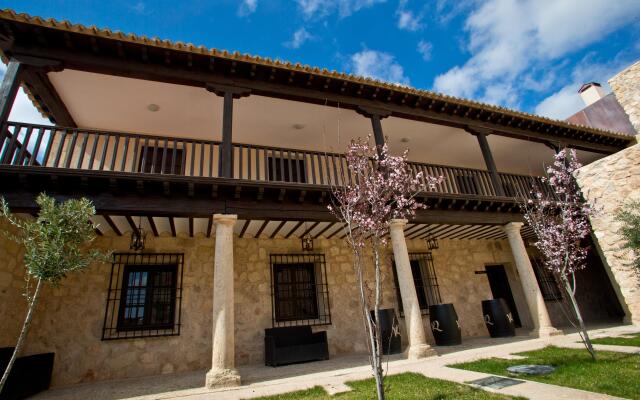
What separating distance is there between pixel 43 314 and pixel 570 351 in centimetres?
967

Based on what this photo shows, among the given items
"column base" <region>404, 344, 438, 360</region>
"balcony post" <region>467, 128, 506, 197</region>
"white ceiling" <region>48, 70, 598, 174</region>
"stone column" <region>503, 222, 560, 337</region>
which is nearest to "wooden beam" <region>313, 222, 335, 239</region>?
"white ceiling" <region>48, 70, 598, 174</region>

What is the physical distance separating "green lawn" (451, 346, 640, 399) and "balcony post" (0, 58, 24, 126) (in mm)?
8230

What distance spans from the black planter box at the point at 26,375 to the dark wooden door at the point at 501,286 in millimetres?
11818

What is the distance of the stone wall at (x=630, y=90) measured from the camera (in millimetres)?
10703

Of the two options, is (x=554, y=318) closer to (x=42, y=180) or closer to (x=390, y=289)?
(x=390, y=289)

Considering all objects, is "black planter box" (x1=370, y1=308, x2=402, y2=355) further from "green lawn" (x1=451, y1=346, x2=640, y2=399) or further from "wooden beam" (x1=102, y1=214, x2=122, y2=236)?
"wooden beam" (x1=102, y1=214, x2=122, y2=236)

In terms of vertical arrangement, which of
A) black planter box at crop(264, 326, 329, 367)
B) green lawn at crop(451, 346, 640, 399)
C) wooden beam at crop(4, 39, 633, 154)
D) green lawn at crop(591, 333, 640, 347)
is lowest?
green lawn at crop(451, 346, 640, 399)

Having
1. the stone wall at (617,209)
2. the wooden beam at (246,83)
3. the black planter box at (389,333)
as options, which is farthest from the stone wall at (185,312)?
→ the stone wall at (617,209)

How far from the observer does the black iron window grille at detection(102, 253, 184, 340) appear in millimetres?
6648

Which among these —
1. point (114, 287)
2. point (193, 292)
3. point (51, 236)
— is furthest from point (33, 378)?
point (51, 236)

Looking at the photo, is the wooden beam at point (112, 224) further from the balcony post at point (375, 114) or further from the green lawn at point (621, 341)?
the green lawn at point (621, 341)

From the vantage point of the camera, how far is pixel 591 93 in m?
12.9

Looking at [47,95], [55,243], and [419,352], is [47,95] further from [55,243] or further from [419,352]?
[419,352]

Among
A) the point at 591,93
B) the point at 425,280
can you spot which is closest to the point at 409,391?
the point at 425,280
